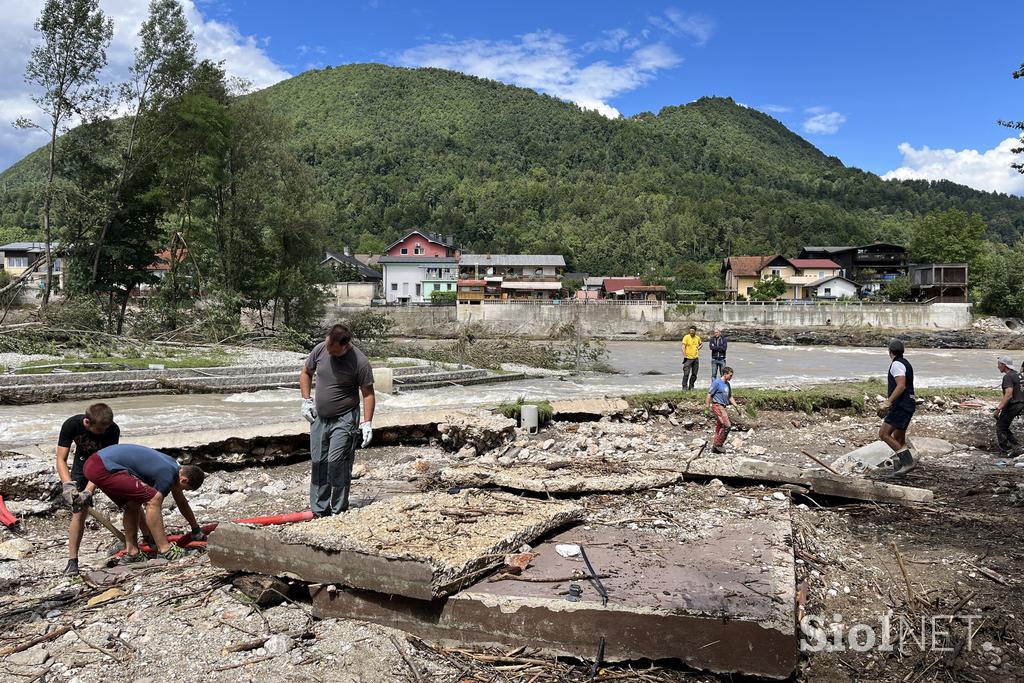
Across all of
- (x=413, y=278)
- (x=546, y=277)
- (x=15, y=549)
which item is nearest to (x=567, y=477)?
(x=15, y=549)

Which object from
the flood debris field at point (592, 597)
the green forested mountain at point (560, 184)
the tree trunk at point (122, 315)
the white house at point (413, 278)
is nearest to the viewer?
the flood debris field at point (592, 597)

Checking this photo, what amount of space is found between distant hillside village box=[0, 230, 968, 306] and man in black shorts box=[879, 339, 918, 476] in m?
59.9

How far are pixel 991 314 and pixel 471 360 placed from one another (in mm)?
51047

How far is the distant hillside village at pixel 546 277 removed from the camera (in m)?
73.1

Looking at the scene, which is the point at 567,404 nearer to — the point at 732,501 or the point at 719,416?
the point at 719,416

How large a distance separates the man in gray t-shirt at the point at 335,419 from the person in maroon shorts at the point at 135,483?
1.14m

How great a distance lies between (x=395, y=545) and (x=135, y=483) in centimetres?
241

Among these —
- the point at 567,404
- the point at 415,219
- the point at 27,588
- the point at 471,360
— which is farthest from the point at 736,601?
the point at 415,219

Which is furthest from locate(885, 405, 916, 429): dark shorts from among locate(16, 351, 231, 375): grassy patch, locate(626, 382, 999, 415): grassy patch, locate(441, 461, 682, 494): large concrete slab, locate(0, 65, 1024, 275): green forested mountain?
locate(0, 65, 1024, 275): green forested mountain

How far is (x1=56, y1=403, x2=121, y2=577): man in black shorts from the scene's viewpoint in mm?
5504

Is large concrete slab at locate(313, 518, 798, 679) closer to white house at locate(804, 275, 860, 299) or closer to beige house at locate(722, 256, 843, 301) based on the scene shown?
beige house at locate(722, 256, 843, 301)

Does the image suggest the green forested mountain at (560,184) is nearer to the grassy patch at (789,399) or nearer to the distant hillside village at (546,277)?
the distant hillside village at (546,277)

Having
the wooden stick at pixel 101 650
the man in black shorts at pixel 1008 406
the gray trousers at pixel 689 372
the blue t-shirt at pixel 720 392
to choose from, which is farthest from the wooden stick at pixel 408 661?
the gray trousers at pixel 689 372

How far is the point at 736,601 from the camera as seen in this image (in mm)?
3947
